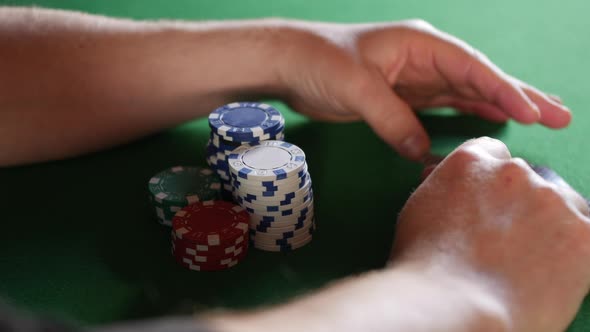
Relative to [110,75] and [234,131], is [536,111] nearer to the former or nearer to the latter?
[234,131]

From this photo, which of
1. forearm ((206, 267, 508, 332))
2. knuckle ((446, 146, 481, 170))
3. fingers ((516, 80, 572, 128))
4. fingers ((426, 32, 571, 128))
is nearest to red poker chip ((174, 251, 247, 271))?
forearm ((206, 267, 508, 332))

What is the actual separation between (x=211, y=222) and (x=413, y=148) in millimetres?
640

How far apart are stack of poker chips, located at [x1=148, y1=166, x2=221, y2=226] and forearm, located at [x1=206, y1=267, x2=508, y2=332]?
0.59 meters

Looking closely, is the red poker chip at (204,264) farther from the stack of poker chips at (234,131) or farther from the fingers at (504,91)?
the fingers at (504,91)

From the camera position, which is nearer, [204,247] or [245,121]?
[204,247]

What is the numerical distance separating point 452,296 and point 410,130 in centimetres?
85

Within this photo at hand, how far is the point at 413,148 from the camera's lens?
74.8 inches

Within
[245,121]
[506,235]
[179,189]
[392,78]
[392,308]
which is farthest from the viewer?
[392,78]

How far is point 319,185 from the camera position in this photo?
176 centimetres

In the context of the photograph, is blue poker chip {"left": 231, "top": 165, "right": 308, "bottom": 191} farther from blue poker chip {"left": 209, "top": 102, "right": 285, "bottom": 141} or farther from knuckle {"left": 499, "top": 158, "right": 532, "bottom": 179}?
knuckle {"left": 499, "top": 158, "right": 532, "bottom": 179}

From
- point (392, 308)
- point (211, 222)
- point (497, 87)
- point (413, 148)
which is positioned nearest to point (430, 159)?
point (413, 148)

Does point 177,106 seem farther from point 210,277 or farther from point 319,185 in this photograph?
point 210,277

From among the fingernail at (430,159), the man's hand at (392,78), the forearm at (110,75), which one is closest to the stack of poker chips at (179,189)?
the forearm at (110,75)

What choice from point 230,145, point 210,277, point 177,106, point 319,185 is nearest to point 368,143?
point 319,185
